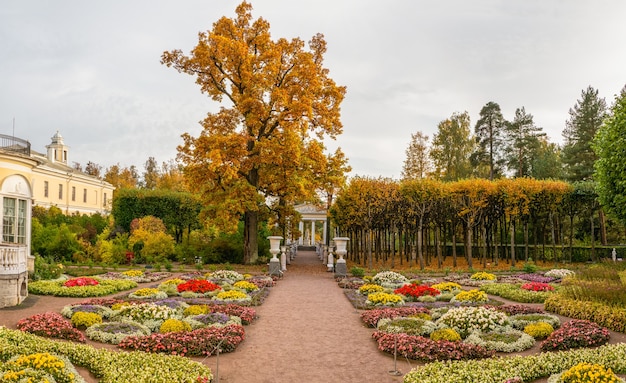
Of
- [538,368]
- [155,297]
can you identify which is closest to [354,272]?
[155,297]

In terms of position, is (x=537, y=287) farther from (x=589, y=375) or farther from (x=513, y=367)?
(x=589, y=375)

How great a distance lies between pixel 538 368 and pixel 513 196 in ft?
87.7

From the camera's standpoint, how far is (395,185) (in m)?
33.4

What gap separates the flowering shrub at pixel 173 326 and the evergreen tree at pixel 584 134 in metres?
42.5

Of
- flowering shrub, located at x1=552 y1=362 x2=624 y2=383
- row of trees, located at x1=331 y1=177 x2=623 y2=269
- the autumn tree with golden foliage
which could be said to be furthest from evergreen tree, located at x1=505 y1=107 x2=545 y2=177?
flowering shrub, located at x1=552 y1=362 x2=624 y2=383

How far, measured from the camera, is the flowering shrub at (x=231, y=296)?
17422 millimetres

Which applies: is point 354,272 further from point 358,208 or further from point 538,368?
point 538,368

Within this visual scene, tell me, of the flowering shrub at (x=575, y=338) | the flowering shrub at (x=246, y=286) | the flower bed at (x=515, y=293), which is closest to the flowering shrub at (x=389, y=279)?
the flower bed at (x=515, y=293)

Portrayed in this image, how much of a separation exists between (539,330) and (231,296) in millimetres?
10040

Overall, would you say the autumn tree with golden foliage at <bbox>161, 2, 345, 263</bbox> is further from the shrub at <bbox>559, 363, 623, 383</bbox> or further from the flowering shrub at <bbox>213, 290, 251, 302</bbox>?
the shrub at <bbox>559, 363, 623, 383</bbox>

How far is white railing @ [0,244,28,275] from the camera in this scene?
570 inches

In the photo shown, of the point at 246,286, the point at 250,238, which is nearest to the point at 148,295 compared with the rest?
the point at 246,286

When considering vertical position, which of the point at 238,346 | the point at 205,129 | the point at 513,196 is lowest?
the point at 238,346

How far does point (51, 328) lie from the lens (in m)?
11.3
